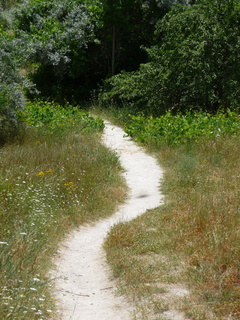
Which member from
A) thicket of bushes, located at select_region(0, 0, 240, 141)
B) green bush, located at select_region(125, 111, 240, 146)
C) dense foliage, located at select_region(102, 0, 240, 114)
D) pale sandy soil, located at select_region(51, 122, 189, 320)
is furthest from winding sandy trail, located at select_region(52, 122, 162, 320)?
dense foliage, located at select_region(102, 0, 240, 114)

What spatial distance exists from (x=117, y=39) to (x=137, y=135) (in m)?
8.58

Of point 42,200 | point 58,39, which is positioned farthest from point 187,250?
point 58,39

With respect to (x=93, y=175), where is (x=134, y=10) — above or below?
above

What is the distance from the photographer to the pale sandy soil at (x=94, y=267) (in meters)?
4.96

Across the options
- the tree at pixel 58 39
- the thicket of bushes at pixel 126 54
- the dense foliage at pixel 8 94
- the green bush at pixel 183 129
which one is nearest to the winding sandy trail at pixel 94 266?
the green bush at pixel 183 129

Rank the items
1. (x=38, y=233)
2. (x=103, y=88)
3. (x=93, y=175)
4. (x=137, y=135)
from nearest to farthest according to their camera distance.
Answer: (x=38, y=233), (x=93, y=175), (x=137, y=135), (x=103, y=88)

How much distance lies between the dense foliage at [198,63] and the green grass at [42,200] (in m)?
3.97

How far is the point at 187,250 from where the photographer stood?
6078 millimetres

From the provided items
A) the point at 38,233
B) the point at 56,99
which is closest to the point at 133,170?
the point at 38,233

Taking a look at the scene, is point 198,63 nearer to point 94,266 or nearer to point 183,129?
point 183,129

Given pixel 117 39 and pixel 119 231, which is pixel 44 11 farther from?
pixel 119 231

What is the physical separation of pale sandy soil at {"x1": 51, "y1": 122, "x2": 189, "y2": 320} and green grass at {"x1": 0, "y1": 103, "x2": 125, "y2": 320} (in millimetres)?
174

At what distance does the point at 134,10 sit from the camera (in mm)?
20922

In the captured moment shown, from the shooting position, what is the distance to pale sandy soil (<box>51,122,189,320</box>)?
16.3 ft
